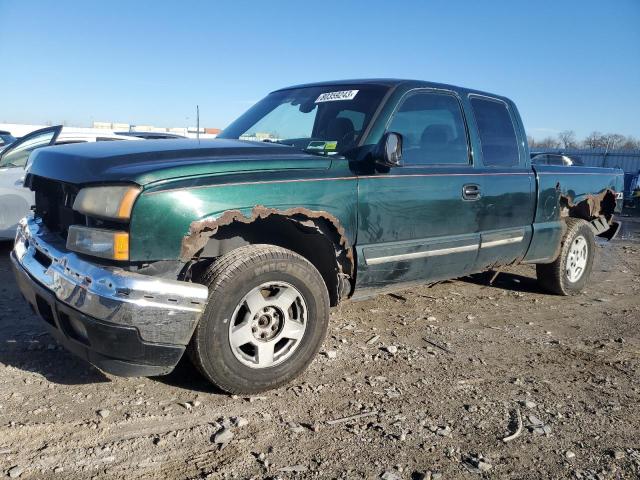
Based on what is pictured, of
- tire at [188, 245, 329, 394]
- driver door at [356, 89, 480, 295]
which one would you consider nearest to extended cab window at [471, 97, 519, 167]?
driver door at [356, 89, 480, 295]

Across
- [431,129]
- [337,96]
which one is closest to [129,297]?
[337,96]

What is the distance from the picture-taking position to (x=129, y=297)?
2.50m

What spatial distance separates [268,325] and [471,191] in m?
1.98

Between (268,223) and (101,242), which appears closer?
(101,242)

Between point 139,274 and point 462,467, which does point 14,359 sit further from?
point 462,467

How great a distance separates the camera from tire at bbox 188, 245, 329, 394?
9.20ft

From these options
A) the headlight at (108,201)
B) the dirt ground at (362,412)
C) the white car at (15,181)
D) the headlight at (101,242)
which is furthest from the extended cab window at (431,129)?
the white car at (15,181)

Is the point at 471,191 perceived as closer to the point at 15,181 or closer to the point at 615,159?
the point at 15,181

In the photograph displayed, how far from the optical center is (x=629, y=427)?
2869 millimetres

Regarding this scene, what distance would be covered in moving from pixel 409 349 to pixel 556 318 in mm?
1808

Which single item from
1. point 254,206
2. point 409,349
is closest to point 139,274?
point 254,206

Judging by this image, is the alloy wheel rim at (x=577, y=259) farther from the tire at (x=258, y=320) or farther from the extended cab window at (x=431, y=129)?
the tire at (x=258, y=320)

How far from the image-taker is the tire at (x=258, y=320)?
2.80 m

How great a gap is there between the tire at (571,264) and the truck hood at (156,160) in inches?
130
